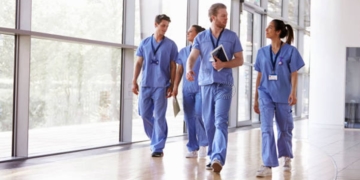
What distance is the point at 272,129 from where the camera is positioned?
4727 mm

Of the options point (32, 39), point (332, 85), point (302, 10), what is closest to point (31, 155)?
point (32, 39)

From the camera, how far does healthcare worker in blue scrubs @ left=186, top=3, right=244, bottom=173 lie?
468 centimetres

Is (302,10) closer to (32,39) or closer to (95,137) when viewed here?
(95,137)

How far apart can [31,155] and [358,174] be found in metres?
3.23

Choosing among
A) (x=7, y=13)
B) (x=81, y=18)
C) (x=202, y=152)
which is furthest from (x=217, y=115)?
(x=81, y=18)

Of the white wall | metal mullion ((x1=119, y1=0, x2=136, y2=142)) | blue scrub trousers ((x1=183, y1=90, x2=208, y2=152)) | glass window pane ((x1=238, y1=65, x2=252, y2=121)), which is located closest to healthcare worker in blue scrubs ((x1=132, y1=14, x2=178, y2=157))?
blue scrub trousers ((x1=183, y1=90, x2=208, y2=152))

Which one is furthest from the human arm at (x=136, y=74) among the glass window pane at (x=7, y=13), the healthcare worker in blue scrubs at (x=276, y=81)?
the healthcare worker in blue scrubs at (x=276, y=81)

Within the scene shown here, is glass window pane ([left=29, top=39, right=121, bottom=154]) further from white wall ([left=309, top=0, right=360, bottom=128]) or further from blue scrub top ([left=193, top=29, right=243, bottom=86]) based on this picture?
white wall ([left=309, top=0, right=360, bottom=128])

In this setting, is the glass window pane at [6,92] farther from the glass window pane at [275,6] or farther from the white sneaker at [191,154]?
the glass window pane at [275,6]

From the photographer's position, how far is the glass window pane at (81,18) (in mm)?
6152

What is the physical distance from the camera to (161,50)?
5.91m

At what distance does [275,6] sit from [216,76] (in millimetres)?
10015

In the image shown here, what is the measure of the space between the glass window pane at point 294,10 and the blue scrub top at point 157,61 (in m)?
10.3

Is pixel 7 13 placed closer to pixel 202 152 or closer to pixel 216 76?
pixel 216 76
